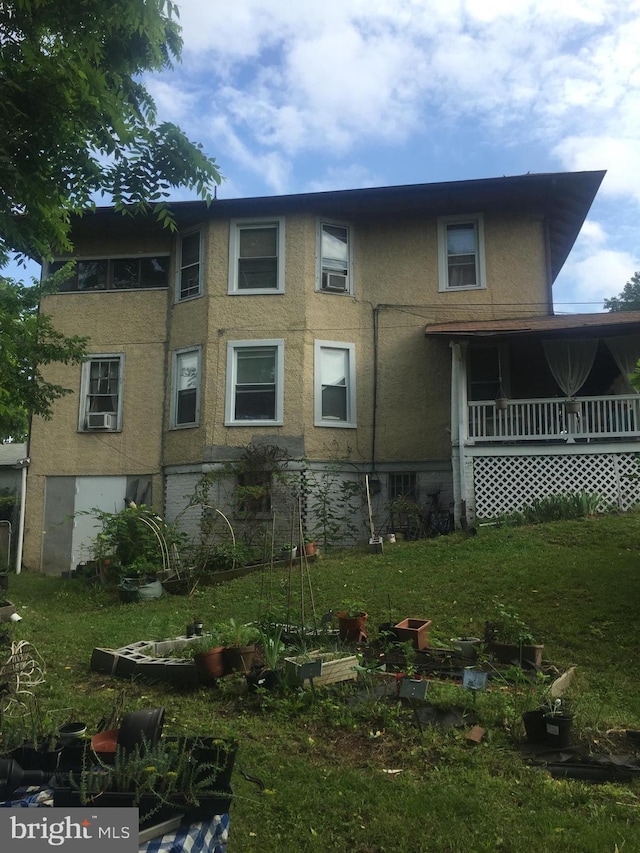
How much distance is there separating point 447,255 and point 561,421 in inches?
187

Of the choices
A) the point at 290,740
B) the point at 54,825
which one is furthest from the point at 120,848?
the point at 290,740

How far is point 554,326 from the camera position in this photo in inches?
549

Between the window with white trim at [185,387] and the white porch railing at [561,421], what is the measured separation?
240 inches

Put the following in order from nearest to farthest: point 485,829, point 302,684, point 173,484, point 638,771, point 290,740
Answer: point 485,829 → point 638,771 → point 290,740 → point 302,684 → point 173,484

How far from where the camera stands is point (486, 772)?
429 centimetres

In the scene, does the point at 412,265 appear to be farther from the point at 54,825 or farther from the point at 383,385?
the point at 54,825

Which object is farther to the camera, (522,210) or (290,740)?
(522,210)

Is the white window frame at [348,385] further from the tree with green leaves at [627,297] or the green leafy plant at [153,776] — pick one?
the tree with green leaves at [627,297]

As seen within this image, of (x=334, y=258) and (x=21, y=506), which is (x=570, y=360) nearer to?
(x=334, y=258)

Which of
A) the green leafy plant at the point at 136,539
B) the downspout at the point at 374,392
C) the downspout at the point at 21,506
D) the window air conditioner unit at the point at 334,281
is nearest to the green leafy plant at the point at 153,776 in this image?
the green leafy plant at the point at 136,539

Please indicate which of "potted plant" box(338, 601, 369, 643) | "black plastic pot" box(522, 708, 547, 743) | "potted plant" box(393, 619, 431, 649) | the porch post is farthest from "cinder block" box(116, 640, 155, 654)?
the porch post

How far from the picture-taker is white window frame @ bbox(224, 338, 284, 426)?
50.6ft

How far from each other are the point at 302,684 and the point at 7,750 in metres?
2.58

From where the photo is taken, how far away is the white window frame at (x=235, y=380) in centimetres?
1544
